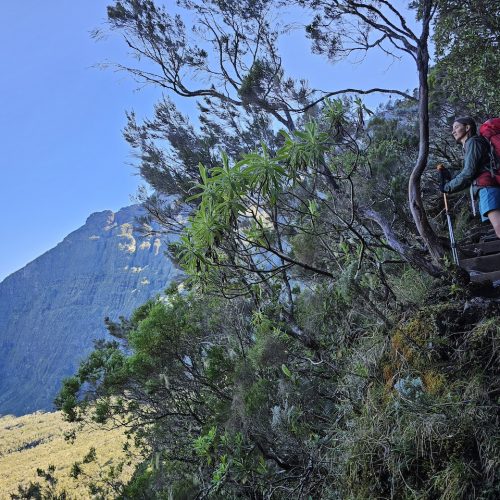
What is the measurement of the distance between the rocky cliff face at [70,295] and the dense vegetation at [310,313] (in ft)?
414

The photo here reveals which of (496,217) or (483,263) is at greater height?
(496,217)

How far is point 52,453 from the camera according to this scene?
121ft

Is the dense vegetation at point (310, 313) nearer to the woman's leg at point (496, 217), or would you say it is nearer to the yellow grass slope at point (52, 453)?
the woman's leg at point (496, 217)

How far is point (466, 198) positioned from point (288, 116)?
327cm

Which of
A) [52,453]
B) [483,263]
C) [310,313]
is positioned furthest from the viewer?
[52,453]

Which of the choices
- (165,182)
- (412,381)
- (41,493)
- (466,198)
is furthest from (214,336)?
(41,493)

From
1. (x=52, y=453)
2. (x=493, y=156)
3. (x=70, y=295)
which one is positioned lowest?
(x=52, y=453)

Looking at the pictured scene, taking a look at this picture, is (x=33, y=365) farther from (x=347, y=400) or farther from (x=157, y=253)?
(x=347, y=400)

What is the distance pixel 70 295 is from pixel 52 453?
Result: 143231 millimetres

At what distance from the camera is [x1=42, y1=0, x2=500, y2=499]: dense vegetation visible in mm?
2289

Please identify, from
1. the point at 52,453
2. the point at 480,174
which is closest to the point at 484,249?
the point at 480,174

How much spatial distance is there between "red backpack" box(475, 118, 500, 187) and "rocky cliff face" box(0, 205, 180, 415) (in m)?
132

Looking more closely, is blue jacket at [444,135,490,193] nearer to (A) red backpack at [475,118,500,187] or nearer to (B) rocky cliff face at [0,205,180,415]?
(A) red backpack at [475,118,500,187]

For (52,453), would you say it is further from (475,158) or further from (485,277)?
(475,158)
